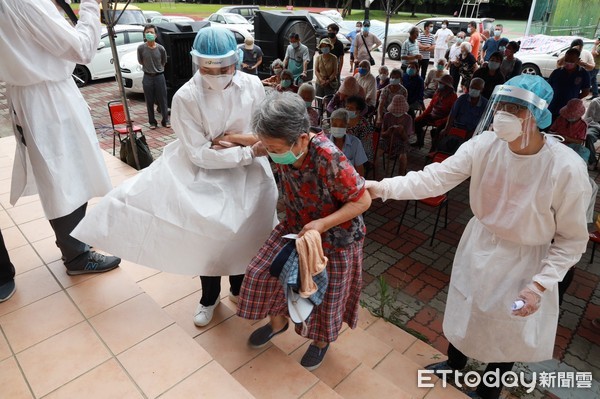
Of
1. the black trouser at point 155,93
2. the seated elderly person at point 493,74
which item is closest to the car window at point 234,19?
the black trouser at point 155,93

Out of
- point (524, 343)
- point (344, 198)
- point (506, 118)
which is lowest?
point (524, 343)

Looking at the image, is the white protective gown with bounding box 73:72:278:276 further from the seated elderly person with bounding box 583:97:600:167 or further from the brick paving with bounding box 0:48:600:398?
the seated elderly person with bounding box 583:97:600:167

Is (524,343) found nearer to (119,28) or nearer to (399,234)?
(399,234)

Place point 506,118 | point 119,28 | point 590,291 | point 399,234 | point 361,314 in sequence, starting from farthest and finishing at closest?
point 119,28 < point 399,234 < point 590,291 < point 361,314 < point 506,118

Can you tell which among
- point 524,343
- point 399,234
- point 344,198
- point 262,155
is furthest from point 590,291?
point 262,155

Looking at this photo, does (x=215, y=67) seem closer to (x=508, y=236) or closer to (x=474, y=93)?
(x=508, y=236)

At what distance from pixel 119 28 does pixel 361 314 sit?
10.7m

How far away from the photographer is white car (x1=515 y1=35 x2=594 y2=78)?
440 inches

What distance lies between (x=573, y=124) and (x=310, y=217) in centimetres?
429

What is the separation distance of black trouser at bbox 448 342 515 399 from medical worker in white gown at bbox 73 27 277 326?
4.80 feet

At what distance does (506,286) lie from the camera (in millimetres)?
1992

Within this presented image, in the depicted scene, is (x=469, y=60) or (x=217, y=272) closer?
(x=217, y=272)

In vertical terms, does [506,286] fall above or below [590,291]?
above

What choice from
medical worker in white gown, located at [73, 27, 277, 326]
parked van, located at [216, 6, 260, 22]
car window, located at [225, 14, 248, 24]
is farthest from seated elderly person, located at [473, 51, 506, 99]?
parked van, located at [216, 6, 260, 22]
